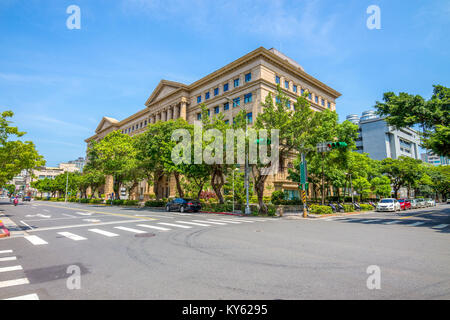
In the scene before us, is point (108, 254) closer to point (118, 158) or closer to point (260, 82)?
point (260, 82)

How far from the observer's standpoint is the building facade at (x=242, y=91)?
40250mm

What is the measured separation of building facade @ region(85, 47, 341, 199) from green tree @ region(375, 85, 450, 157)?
13570 millimetres

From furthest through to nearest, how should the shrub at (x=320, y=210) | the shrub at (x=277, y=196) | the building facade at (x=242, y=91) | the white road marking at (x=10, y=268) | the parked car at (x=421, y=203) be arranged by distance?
1. the parked car at (x=421, y=203)
2. the building facade at (x=242, y=91)
3. the shrub at (x=277, y=196)
4. the shrub at (x=320, y=210)
5. the white road marking at (x=10, y=268)

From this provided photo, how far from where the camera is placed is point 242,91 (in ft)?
139

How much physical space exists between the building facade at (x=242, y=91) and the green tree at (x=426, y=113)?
1357 centimetres

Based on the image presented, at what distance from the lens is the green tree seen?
18422mm

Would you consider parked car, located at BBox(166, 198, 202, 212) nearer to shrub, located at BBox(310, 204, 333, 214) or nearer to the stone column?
shrub, located at BBox(310, 204, 333, 214)

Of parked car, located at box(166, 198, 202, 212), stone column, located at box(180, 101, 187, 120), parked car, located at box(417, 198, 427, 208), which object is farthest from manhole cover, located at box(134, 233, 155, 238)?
parked car, located at box(417, 198, 427, 208)

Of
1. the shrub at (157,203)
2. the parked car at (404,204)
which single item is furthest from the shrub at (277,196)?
the shrub at (157,203)

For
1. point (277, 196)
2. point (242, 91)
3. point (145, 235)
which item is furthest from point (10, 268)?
point (242, 91)

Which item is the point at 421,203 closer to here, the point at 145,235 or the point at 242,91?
the point at 242,91

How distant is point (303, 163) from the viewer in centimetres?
2394

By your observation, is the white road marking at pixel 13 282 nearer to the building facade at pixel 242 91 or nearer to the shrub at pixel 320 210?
the shrub at pixel 320 210

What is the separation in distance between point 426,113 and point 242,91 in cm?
2789
